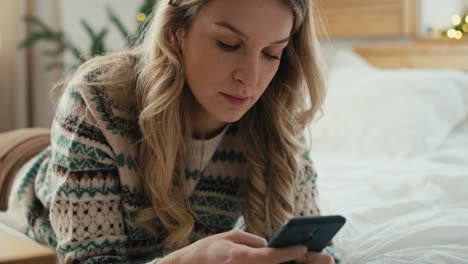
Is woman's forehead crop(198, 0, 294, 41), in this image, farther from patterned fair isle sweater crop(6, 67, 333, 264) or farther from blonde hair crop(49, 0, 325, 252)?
patterned fair isle sweater crop(6, 67, 333, 264)

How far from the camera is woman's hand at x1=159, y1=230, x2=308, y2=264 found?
37.8 inches

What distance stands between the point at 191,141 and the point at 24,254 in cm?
39

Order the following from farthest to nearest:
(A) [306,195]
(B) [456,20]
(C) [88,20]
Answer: (C) [88,20] < (B) [456,20] < (A) [306,195]

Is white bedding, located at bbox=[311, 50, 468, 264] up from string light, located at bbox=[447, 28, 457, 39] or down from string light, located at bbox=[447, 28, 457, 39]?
down

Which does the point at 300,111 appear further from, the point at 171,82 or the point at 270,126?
the point at 171,82

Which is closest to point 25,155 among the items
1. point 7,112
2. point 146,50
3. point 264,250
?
point 146,50

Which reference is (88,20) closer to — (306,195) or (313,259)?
(306,195)

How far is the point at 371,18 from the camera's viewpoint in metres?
3.17

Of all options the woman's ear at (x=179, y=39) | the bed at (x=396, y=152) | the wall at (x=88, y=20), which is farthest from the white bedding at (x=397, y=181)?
the wall at (x=88, y=20)

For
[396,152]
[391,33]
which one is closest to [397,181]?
[396,152]

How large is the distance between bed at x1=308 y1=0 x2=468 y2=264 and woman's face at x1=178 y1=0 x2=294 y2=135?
0.29 metres

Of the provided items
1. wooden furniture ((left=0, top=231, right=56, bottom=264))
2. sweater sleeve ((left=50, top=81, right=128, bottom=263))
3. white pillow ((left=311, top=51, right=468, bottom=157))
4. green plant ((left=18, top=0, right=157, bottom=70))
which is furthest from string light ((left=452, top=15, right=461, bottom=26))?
wooden furniture ((left=0, top=231, right=56, bottom=264))

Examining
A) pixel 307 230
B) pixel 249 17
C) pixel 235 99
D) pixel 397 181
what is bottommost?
pixel 397 181

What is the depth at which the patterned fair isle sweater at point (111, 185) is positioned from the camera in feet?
3.80
